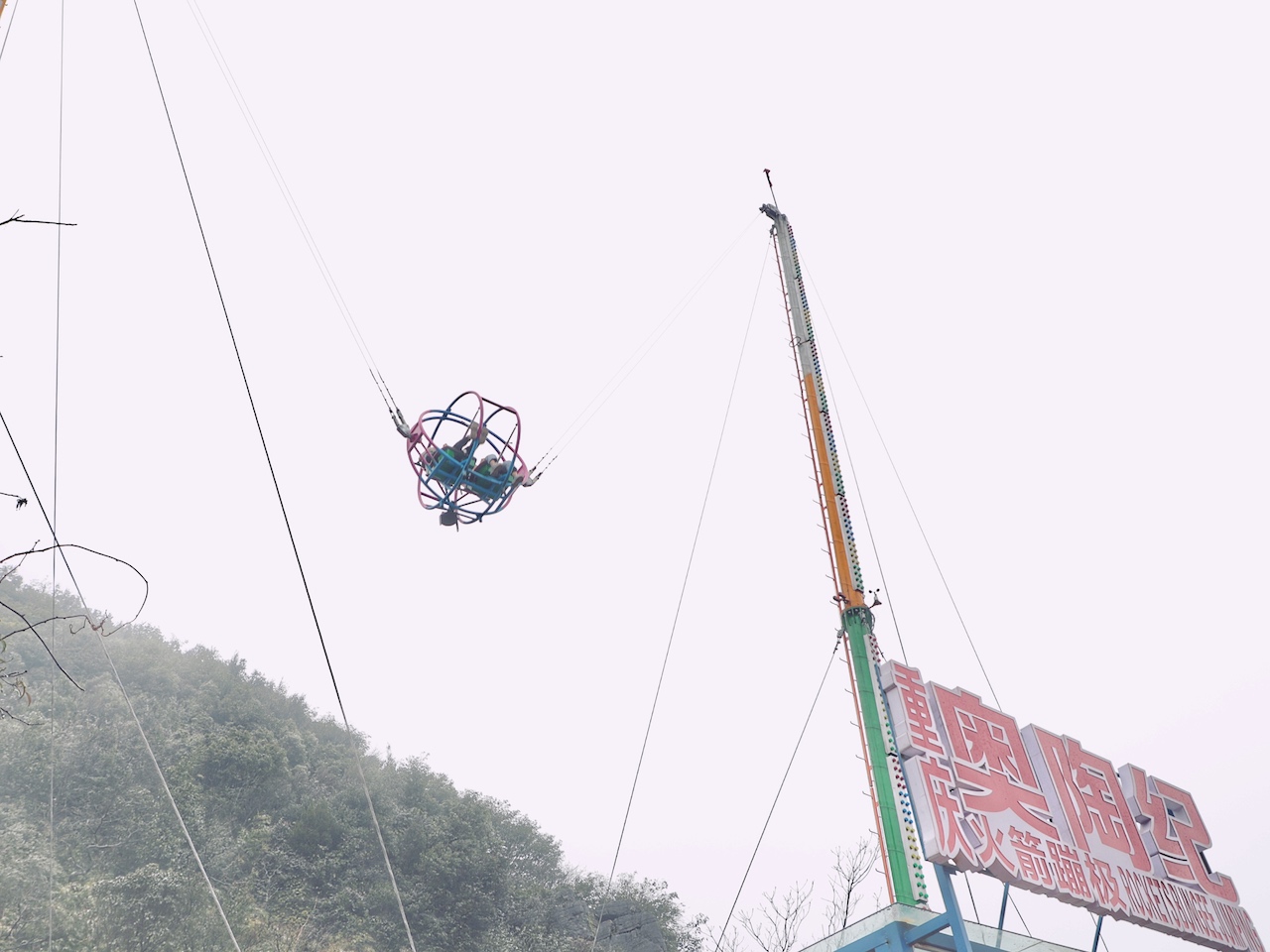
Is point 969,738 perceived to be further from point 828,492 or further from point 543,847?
point 543,847

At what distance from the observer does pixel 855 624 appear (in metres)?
11.8

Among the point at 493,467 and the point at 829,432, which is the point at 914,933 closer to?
the point at 493,467

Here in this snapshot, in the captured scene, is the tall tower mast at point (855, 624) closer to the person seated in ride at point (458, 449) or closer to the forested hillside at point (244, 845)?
the person seated in ride at point (458, 449)

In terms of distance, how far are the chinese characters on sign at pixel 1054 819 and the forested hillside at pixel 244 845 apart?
18084 millimetres

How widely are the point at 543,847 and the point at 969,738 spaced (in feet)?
83.4

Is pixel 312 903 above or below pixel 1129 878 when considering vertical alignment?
above

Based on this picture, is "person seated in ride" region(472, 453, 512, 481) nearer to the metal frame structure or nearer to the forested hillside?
the metal frame structure

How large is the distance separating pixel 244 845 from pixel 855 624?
2014 centimetres

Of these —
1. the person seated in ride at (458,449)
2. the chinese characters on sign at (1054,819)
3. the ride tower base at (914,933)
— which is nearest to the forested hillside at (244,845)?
the person seated in ride at (458,449)

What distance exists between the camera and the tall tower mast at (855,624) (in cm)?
934

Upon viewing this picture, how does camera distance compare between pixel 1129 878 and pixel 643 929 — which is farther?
pixel 643 929

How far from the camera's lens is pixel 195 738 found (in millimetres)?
29078

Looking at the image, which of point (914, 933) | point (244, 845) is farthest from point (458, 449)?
point (244, 845)

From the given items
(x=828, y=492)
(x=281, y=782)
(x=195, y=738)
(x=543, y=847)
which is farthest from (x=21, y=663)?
(x=828, y=492)
